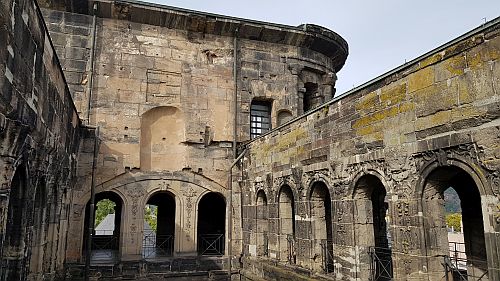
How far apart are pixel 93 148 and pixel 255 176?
4.55 m

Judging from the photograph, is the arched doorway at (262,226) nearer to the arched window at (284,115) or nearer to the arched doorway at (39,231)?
the arched window at (284,115)

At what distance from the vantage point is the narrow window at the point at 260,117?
45.6 ft

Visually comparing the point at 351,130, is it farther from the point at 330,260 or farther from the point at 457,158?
the point at 330,260

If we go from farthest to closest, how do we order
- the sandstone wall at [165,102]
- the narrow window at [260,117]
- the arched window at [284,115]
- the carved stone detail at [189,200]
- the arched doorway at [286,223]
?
1. the arched window at [284,115]
2. the narrow window at [260,117]
3. the carved stone detail at [189,200]
4. the sandstone wall at [165,102]
5. the arched doorway at [286,223]

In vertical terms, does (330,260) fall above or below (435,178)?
below

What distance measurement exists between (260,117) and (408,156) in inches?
310

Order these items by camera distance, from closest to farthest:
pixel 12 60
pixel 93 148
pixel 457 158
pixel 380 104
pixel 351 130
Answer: pixel 12 60, pixel 457 158, pixel 380 104, pixel 351 130, pixel 93 148

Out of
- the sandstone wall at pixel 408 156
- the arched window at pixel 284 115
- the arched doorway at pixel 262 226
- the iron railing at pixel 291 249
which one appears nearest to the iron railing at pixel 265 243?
the arched doorway at pixel 262 226

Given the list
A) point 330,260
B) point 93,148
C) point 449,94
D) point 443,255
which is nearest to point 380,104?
point 449,94

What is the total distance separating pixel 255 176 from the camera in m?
11.9

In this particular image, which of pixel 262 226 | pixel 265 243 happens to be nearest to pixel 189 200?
pixel 262 226

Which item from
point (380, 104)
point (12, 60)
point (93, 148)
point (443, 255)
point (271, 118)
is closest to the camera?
point (12, 60)

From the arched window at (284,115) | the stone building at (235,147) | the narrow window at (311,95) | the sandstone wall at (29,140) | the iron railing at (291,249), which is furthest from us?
the narrow window at (311,95)

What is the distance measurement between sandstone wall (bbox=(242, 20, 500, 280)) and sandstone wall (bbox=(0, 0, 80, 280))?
16.7 feet
